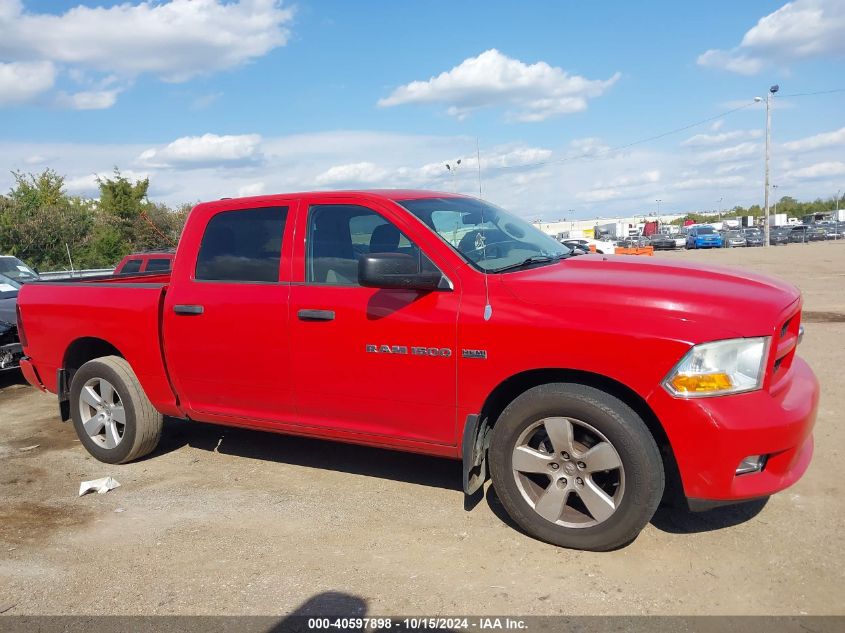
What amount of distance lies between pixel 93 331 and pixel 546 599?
386 cm

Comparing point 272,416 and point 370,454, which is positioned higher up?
point 272,416

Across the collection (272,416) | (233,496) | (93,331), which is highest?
(93,331)

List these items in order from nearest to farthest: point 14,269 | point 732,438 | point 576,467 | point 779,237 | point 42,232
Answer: point 732,438 < point 576,467 < point 14,269 < point 42,232 < point 779,237

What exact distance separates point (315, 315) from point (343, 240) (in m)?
0.52

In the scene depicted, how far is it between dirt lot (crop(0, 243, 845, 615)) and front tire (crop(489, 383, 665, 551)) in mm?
162

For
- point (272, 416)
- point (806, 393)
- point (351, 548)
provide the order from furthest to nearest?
1. point (272, 416)
2. point (351, 548)
3. point (806, 393)

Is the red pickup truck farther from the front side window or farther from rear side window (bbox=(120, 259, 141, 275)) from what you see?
rear side window (bbox=(120, 259, 141, 275))

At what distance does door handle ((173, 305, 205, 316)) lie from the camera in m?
4.64

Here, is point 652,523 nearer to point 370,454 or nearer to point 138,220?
point 370,454

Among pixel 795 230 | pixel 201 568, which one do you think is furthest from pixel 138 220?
pixel 795 230

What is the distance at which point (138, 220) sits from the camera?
1415 inches

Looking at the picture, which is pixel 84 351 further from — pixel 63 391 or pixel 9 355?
pixel 9 355

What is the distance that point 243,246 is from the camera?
4668 mm

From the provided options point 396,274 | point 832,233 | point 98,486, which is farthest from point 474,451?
point 832,233
